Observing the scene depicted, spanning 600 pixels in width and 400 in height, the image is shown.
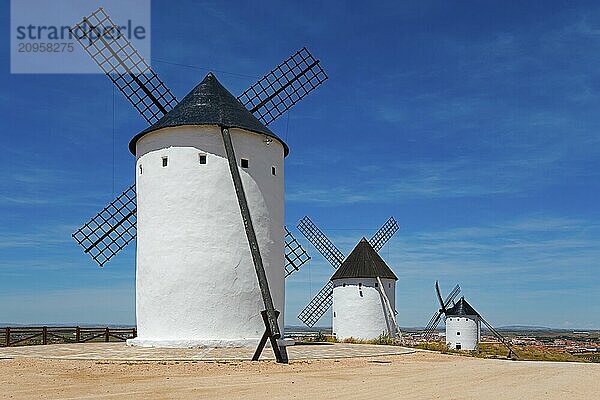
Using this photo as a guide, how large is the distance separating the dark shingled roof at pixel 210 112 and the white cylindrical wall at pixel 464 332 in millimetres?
29701

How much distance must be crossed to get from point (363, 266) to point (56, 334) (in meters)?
18.2

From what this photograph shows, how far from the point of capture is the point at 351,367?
593 inches

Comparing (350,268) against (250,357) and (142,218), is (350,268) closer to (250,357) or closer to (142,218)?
(142,218)

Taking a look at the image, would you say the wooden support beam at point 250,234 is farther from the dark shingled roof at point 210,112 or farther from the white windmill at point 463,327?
the white windmill at point 463,327

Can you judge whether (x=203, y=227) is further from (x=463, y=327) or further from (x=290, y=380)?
(x=463, y=327)

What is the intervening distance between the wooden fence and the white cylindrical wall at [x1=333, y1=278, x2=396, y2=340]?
1378 cm

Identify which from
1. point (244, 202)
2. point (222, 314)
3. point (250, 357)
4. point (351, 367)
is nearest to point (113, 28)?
point (244, 202)

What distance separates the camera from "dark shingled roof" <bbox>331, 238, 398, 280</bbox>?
1491 inches

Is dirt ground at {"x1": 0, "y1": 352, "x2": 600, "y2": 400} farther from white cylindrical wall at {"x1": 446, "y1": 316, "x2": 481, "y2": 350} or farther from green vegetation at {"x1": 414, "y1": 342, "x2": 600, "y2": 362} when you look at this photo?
white cylindrical wall at {"x1": 446, "y1": 316, "x2": 481, "y2": 350}

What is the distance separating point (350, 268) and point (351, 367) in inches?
931

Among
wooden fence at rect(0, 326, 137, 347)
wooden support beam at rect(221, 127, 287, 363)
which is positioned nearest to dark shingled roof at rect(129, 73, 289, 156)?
wooden support beam at rect(221, 127, 287, 363)

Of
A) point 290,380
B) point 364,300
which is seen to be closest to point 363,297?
point 364,300

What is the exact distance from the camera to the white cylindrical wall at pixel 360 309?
36875 mm

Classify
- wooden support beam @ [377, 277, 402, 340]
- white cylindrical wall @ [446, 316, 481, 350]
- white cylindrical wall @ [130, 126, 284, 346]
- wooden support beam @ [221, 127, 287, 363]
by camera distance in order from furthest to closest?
white cylindrical wall @ [446, 316, 481, 350]
wooden support beam @ [377, 277, 402, 340]
white cylindrical wall @ [130, 126, 284, 346]
wooden support beam @ [221, 127, 287, 363]
